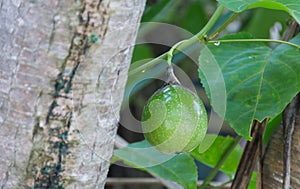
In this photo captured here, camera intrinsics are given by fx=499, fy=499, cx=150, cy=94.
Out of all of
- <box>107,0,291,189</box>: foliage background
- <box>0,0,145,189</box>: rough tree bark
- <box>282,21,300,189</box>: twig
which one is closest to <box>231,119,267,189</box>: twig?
<box>282,21,300,189</box>: twig

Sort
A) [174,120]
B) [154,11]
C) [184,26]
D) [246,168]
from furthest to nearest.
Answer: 1. [184,26]
2. [154,11]
3. [246,168]
4. [174,120]

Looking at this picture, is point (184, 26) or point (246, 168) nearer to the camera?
point (246, 168)

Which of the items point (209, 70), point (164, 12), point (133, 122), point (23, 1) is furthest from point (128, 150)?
point (23, 1)

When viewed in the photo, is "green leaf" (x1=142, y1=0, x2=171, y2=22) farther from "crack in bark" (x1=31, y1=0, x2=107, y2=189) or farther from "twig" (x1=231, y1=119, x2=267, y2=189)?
"crack in bark" (x1=31, y1=0, x2=107, y2=189)

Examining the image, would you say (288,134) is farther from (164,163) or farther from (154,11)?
(154,11)

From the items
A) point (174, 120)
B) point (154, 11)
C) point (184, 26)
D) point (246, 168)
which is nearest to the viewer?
point (174, 120)

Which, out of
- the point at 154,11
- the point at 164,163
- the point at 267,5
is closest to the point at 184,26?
the point at 154,11

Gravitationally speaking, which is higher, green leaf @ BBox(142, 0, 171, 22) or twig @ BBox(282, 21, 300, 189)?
green leaf @ BBox(142, 0, 171, 22)
